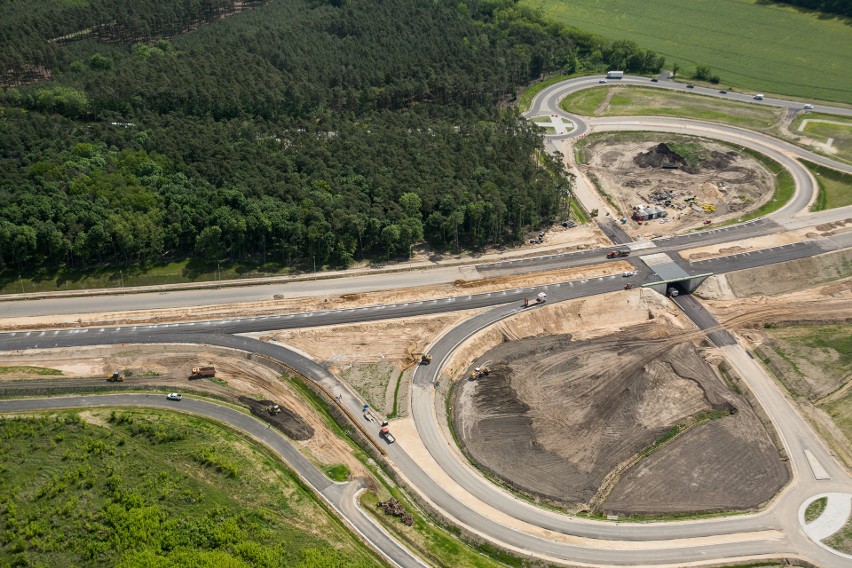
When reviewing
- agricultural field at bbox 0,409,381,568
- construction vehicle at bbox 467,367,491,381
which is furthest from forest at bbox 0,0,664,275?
agricultural field at bbox 0,409,381,568

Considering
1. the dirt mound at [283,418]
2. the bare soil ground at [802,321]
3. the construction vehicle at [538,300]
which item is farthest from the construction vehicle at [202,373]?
the bare soil ground at [802,321]

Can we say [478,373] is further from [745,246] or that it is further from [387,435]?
[745,246]

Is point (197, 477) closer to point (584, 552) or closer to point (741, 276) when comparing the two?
point (584, 552)

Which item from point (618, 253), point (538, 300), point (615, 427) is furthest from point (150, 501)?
point (618, 253)

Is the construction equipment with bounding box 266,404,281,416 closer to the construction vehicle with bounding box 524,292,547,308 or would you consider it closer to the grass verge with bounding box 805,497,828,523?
the construction vehicle with bounding box 524,292,547,308

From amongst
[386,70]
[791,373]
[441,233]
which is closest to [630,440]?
[791,373]

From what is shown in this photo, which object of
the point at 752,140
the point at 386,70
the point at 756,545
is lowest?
the point at 756,545
